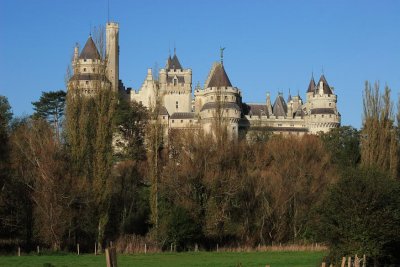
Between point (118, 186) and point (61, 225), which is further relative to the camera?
point (118, 186)

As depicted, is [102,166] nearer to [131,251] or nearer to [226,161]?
[131,251]

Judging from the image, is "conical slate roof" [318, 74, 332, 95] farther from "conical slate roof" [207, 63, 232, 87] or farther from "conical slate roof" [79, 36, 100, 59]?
"conical slate roof" [79, 36, 100, 59]

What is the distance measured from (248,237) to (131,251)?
7901 mm

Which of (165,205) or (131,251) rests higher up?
(165,205)

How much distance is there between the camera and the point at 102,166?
111 ft

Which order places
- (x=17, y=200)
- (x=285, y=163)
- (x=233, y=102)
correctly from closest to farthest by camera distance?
(x=17, y=200) → (x=285, y=163) → (x=233, y=102)

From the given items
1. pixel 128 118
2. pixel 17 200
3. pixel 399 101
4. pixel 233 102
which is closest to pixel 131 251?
pixel 17 200

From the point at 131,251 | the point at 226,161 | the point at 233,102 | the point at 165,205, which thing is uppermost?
the point at 233,102

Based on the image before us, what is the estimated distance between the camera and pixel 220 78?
244 feet

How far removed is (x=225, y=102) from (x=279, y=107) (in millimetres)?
13491

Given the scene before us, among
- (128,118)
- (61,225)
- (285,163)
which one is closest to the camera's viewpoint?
(61,225)

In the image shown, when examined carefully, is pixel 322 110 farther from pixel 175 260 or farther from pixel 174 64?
pixel 175 260

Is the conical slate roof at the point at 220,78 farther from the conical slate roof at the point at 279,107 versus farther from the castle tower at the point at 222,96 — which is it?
the conical slate roof at the point at 279,107

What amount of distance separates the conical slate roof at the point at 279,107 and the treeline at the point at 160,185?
114ft
